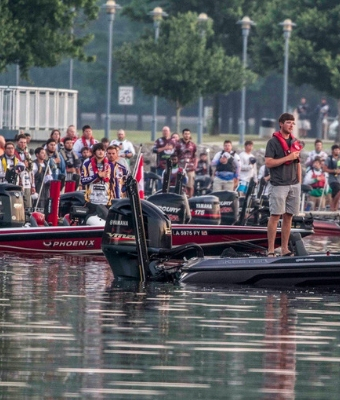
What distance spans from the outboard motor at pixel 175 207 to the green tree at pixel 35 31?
22028mm

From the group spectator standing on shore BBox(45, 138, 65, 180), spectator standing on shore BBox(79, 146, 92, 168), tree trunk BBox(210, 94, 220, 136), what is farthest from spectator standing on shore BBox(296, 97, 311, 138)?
spectator standing on shore BBox(45, 138, 65, 180)

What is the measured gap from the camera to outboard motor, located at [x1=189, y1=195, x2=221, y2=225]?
1003 inches

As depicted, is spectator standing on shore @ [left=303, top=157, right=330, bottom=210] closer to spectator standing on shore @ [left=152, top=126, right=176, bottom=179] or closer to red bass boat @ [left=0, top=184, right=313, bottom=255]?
spectator standing on shore @ [left=152, top=126, right=176, bottom=179]

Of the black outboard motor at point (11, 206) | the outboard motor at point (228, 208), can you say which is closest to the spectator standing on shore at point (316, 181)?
the outboard motor at point (228, 208)

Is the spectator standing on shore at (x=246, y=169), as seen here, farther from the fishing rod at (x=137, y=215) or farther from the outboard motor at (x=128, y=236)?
the fishing rod at (x=137, y=215)

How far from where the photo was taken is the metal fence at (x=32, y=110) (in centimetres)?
4538

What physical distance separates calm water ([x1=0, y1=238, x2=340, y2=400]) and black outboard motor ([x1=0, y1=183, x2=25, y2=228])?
3923mm

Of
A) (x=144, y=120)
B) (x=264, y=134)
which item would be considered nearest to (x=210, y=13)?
(x=264, y=134)

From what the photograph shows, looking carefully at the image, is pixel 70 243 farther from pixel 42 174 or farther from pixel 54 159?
pixel 54 159

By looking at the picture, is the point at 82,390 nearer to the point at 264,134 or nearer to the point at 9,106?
the point at 9,106

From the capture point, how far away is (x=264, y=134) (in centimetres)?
6594

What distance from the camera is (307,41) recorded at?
62.8 metres

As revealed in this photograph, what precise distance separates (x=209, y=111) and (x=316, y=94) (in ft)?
20.0

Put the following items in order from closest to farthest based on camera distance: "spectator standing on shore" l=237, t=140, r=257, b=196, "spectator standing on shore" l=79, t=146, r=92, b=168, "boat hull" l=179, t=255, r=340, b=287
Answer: "boat hull" l=179, t=255, r=340, b=287 < "spectator standing on shore" l=79, t=146, r=92, b=168 < "spectator standing on shore" l=237, t=140, r=257, b=196
